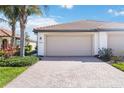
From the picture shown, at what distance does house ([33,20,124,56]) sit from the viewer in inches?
884

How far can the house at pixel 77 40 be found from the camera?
2245 cm

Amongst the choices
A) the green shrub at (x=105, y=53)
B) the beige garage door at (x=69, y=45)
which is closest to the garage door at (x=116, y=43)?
the green shrub at (x=105, y=53)

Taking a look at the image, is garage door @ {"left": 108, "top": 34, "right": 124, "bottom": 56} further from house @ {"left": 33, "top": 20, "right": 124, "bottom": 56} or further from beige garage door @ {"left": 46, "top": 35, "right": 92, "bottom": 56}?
beige garage door @ {"left": 46, "top": 35, "right": 92, "bottom": 56}

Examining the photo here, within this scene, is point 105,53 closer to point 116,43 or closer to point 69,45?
point 116,43

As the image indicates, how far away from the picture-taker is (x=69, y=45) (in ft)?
77.9

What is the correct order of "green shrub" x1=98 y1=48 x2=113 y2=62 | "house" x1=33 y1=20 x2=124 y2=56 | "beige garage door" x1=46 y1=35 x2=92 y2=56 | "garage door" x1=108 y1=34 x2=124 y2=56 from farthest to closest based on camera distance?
"beige garage door" x1=46 y1=35 x2=92 y2=56 → "garage door" x1=108 y1=34 x2=124 y2=56 → "house" x1=33 y1=20 x2=124 y2=56 → "green shrub" x1=98 y1=48 x2=113 y2=62

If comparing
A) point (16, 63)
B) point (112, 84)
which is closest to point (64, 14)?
point (16, 63)

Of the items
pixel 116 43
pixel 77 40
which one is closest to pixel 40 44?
pixel 77 40

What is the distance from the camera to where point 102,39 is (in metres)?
22.1

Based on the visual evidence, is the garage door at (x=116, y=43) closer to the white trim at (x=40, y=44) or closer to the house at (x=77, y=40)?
the house at (x=77, y=40)

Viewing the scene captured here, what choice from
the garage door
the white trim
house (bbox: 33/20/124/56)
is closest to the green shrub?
house (bbox: 33/20/124/56)
